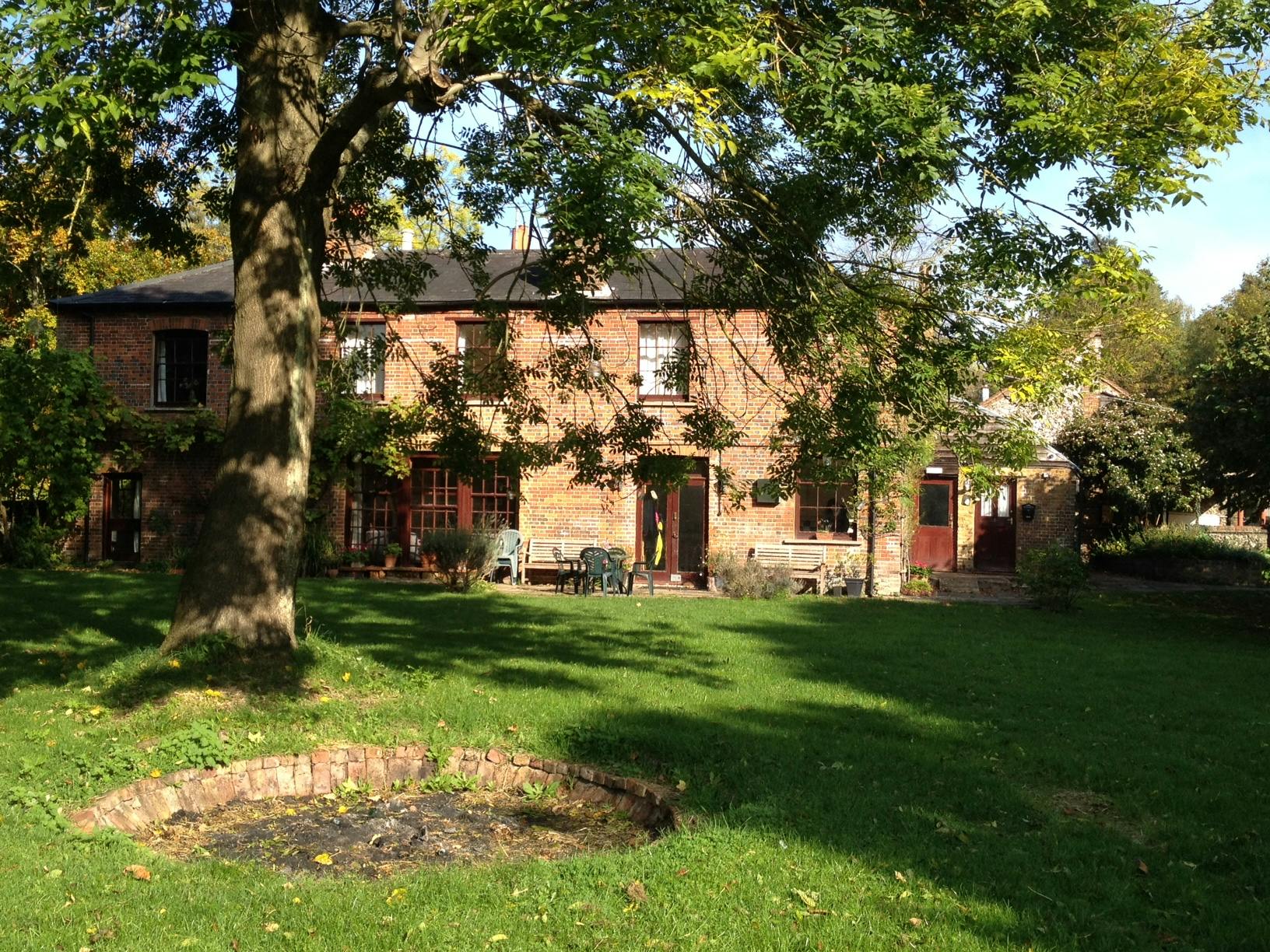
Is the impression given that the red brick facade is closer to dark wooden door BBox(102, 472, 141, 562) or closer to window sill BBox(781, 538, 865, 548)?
window sill BBox(781, 538, 865, 548)

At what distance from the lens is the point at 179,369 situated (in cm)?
2305

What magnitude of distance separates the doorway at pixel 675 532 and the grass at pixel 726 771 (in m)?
7.13

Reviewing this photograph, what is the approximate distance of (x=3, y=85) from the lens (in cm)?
711

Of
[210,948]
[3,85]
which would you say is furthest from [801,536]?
[210,948]

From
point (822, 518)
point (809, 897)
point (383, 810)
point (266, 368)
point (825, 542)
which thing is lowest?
point (383, 810)

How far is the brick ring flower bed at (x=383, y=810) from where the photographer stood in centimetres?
600

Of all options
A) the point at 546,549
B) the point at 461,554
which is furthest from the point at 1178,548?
the point at 461,554

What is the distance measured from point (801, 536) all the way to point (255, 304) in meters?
14.3

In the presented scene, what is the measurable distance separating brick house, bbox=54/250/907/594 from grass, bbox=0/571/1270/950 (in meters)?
6.91

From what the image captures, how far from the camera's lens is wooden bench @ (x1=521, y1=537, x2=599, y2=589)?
2159cm

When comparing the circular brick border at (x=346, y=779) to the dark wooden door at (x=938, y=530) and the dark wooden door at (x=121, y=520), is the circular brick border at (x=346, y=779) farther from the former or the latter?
the dark wooden door at (x=938, y=530)

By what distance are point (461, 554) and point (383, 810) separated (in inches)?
483

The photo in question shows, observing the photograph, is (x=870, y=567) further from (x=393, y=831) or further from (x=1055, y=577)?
(x=393, y=831)

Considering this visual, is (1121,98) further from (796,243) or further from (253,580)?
(253,580)
